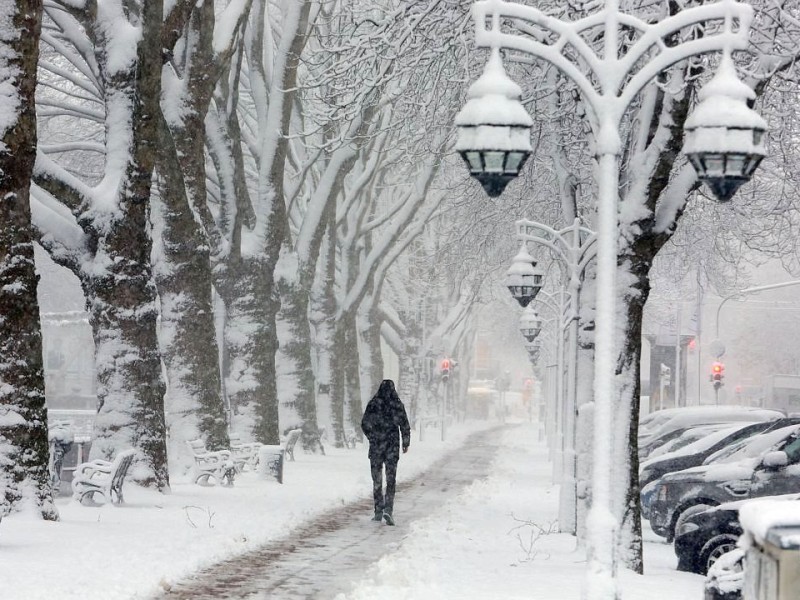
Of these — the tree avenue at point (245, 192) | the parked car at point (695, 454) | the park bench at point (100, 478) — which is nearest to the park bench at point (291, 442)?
the tree avenue at point (245, 192)

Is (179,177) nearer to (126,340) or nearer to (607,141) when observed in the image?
(126,340)

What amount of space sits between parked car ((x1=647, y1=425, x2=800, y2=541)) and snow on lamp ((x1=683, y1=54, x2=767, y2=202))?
24.7 ft

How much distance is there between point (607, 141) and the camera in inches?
374

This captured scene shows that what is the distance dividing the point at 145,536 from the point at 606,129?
25.4 ft

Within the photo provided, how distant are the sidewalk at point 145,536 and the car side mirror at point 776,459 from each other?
5.73 m

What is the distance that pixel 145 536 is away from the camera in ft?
49.8

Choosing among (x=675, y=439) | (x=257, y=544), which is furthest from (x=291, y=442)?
(x=257, y=544)

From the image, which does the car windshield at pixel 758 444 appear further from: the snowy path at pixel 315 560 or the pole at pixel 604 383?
the pole at pixel 604 383

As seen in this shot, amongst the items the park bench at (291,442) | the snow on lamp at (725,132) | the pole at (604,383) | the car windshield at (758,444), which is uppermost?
the snow on lamp at (725,132)

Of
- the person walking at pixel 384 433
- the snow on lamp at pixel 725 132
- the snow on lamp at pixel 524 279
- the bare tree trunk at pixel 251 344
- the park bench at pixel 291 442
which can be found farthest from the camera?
the park bench at pixel 291 442

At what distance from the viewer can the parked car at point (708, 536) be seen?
1502cm

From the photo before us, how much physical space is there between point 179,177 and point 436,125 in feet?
12.4

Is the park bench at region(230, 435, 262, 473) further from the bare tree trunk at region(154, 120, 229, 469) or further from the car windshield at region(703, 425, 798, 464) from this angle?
the car windshield at region(703, 425, 798, 464)

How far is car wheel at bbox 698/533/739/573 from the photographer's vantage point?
49.2 ft
